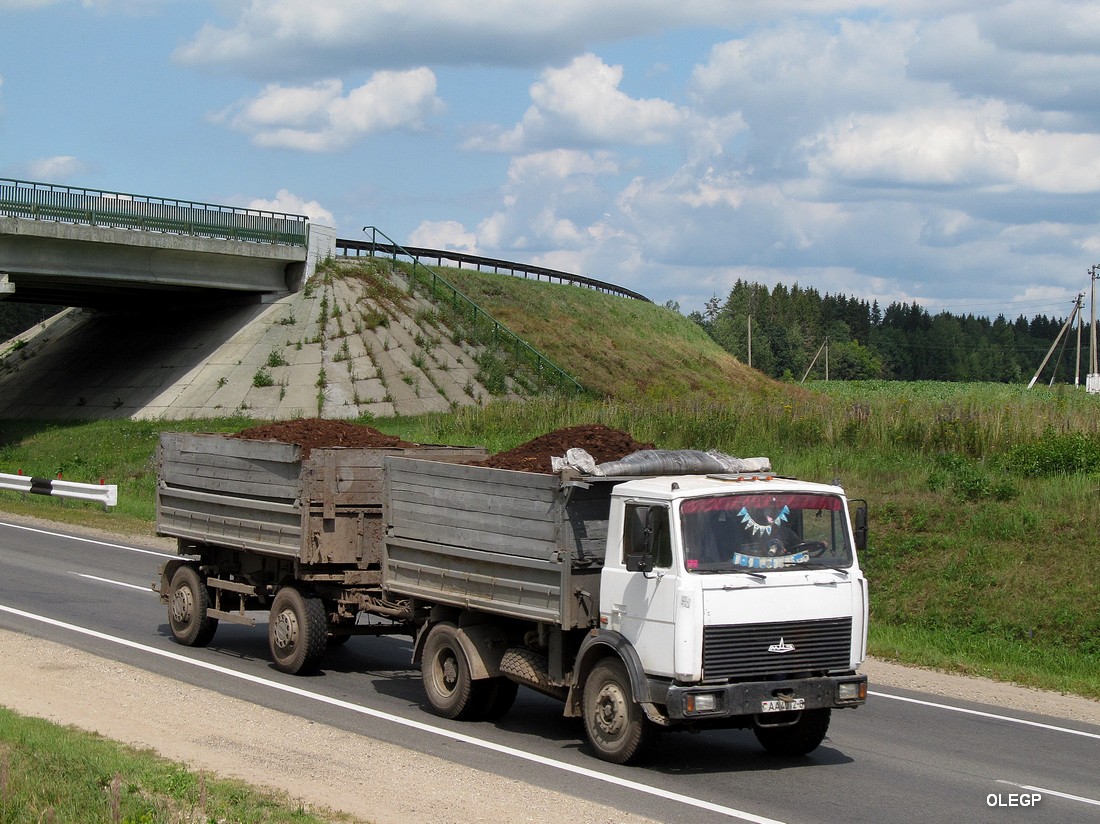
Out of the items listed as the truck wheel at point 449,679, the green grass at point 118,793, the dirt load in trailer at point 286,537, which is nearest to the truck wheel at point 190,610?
the dirt load in trailer at point 286,537

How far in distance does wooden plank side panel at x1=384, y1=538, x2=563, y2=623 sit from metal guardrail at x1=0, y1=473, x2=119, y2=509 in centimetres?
1982

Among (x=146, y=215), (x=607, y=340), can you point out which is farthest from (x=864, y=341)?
(x=146, y=215)

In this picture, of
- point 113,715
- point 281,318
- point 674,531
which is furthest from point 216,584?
point 281,318

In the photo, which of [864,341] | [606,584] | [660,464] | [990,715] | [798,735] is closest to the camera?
[606,584]

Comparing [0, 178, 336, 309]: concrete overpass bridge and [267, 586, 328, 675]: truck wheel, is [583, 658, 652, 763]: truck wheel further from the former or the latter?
[0, 178, 336, 309]: concrete overpass bridge

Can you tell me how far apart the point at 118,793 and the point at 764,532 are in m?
4.77

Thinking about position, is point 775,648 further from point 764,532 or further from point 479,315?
point 479,315

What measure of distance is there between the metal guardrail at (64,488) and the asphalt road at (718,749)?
47.6 ft

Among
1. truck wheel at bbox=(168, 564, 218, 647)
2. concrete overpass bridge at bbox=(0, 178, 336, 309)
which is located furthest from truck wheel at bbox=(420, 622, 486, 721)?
concrete overpass bridge at bbox=(0, 178, 336, 309)

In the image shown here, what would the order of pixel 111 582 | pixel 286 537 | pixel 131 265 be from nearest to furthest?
pixel 286 537
pixel 111 582
pixel 131 265

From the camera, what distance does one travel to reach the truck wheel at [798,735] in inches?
383

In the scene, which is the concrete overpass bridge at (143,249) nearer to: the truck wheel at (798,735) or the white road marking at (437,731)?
the white road marking at (437,731)

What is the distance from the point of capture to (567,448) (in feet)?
39.9

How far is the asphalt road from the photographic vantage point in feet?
27.8
